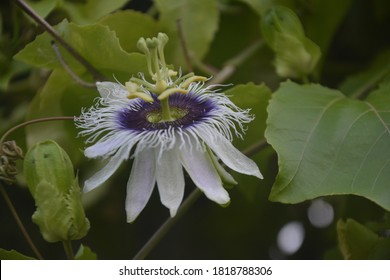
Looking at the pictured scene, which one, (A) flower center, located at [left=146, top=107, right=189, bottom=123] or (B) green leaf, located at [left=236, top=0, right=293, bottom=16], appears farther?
(B) green leaf, located at [left=236, top=0, right=293, bottom=16]

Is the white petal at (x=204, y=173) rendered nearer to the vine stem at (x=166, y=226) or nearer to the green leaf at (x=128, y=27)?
the vine stem at (x=166, y=226)

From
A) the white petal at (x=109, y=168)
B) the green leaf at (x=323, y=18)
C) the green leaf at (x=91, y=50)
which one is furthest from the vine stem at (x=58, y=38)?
the green leaf at (x=323, y=18)

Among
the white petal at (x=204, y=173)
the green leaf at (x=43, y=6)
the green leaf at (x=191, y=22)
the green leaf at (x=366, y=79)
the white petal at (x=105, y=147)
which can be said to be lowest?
the green leaf at (x=366, y=79)

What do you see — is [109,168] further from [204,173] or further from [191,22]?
[191,22]

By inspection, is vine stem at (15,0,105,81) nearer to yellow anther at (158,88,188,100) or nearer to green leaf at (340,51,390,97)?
yellow anther at (158,88,188,100)

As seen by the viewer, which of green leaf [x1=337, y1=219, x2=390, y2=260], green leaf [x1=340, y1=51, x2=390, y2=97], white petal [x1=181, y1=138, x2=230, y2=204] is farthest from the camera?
green leaf [x1=340, y1=51, x2=390, y2=97]

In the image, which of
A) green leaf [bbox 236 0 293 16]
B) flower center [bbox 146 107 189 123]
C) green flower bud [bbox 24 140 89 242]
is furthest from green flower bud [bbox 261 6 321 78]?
green flower bud [bbox 24 140 89 242]
